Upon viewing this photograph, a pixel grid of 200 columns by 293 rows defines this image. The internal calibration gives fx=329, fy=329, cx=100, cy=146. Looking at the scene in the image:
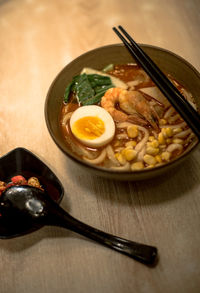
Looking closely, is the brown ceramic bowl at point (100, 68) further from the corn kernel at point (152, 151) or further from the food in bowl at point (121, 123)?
the corn kernel at point (152, 151)

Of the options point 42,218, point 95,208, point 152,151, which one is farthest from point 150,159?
point 42,218

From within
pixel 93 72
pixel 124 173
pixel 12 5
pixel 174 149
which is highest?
pixel 12 5

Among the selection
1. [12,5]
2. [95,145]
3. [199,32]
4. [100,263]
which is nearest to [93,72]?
[95,145]

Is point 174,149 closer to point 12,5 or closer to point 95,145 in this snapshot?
point 95,145

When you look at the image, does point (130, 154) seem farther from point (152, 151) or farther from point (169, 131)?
point (169, 131)

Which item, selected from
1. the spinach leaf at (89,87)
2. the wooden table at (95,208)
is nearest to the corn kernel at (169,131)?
the wooden table at (95,208)

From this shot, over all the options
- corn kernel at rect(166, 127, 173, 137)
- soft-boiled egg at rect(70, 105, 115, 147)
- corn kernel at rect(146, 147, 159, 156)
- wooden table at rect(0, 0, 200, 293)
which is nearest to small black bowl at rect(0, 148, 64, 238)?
wooden table at rect(0, 0, 200, 293)

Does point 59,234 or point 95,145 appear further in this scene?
point 95,145
